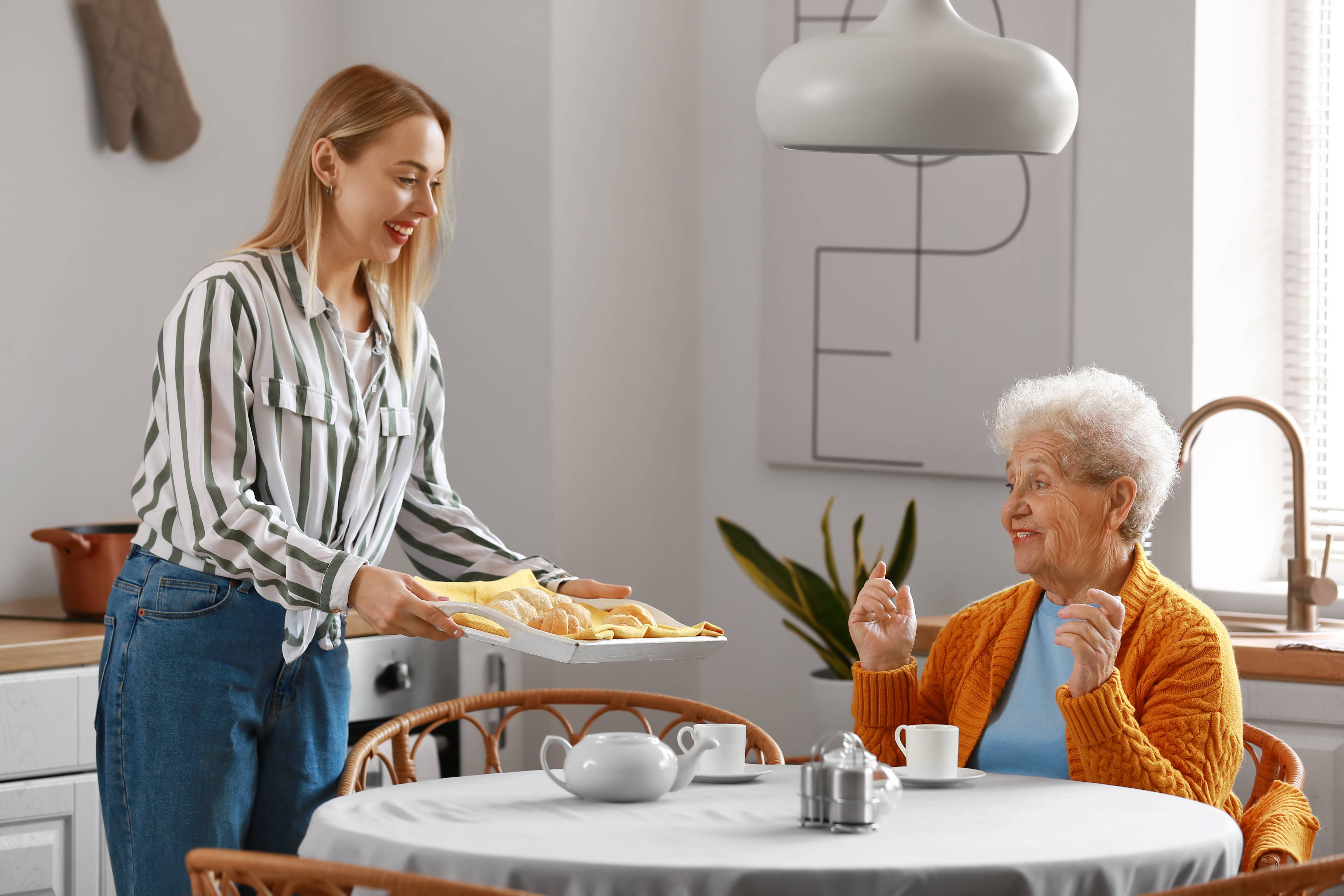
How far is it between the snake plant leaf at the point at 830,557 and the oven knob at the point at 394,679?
3.01 feet

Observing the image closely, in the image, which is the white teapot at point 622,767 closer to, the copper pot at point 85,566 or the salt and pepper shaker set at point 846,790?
the salt and pepper shaker set at point 846,790

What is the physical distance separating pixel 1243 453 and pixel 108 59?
97.5 inches

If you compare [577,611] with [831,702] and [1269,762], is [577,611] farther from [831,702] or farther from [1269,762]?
[831,702]

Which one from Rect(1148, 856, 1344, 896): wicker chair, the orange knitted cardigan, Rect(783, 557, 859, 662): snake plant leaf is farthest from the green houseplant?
Rect(1148, 856, 1344, 896): wicker chair

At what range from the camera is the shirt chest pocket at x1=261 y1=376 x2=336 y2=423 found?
203 cm

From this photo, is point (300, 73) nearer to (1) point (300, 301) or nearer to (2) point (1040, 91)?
(1) point (300, 301)

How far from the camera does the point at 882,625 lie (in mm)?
2189

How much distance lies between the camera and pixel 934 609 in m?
3.59

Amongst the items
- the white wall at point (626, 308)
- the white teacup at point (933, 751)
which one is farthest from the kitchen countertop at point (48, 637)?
the white teacup at point (933, 751)

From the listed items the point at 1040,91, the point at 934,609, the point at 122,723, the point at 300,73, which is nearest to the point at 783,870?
the point at 1040,91

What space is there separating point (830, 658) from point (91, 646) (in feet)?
4.93

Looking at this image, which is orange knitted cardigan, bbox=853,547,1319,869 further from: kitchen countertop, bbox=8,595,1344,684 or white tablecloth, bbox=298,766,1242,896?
kitchen countertop, bbox=8,595,1344,684

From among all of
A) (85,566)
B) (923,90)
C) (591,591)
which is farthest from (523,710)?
(923,90)

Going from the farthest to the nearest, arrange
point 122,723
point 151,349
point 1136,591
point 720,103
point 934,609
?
point 720,103, point 934,609, point 151,349, point 1136,591, point 122,723
